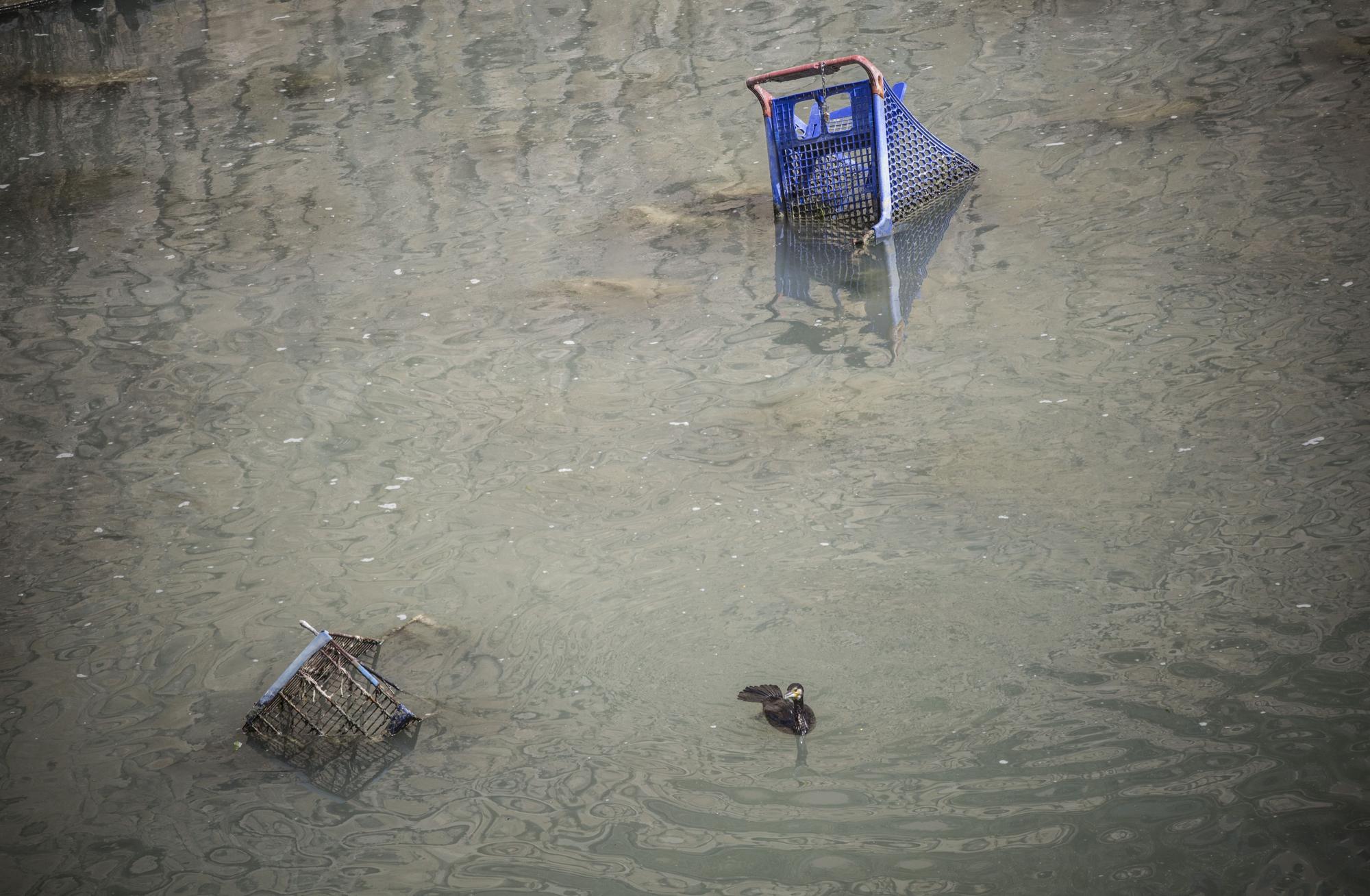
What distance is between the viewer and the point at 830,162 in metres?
6.65

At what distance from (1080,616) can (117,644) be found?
346 centimetres

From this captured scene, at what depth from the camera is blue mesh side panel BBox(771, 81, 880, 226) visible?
644cm

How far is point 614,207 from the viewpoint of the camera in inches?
299

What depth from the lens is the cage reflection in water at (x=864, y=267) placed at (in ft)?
19.5

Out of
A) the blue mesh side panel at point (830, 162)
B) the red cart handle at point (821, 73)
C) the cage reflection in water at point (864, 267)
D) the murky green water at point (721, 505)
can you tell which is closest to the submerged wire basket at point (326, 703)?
the murky green water at point (721, 505)

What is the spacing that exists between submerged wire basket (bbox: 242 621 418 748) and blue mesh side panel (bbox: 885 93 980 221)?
14.1ft

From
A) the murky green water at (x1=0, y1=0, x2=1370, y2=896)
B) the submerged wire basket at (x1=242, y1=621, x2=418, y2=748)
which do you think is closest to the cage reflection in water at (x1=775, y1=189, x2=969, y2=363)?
the murky green water at (x1=0, y1=0, x2=1370, y2=896)

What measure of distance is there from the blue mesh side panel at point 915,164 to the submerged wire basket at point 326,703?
4305 millimetres

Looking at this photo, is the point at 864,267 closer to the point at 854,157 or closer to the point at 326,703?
the point at 854,157

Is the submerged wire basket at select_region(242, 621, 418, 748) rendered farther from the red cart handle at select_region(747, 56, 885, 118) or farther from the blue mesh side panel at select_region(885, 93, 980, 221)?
the blue mesh side panel at select_region(885, 93, 980, 221)

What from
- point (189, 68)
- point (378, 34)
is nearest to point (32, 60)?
point (189, 68)

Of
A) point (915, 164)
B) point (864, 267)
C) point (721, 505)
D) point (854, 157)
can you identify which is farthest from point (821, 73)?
point (721, 505)

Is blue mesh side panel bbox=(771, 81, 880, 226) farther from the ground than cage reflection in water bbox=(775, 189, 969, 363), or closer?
farther from the ground

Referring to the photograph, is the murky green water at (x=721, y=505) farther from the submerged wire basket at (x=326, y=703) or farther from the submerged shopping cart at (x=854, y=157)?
the submerged shopping cart at (x=854, y=157)
